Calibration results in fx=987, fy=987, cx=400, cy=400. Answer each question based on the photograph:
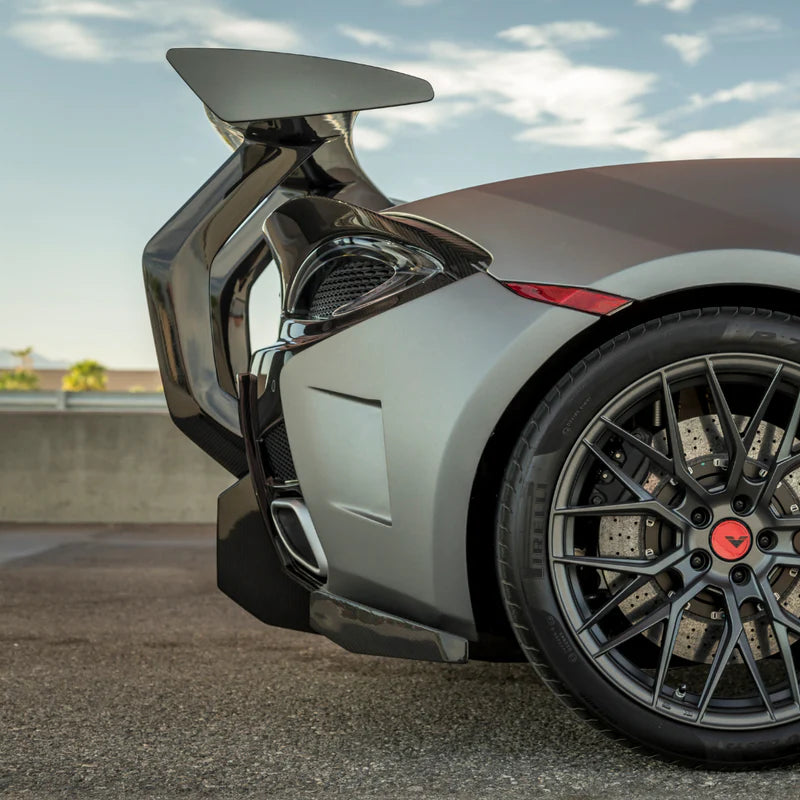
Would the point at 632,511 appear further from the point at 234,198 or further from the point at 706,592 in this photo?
the point at 234,198

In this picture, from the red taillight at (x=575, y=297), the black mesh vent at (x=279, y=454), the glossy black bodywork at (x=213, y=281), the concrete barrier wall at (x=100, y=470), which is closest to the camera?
the red taillight at (x=575, y=297)

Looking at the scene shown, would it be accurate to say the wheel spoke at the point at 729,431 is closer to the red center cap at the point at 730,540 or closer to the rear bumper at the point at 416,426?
the red center cap at the point at 730,540

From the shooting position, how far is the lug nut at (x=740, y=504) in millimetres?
1936

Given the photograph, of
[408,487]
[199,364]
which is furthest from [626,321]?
[199,364]

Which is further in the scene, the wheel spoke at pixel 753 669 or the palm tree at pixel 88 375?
the palm tree at pixel 88 375

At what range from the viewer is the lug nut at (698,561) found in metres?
1.93

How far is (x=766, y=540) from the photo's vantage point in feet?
6.39

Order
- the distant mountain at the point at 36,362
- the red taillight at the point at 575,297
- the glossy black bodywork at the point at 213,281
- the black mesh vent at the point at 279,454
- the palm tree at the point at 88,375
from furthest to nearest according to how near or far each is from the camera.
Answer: the distant mountain at the point at 36,362, the palm tree at the point at 88,375, the glossy black bodywork at the point at 213,281, the black mesh vent at the point at 279,454, the red taillight at the point at 575,297

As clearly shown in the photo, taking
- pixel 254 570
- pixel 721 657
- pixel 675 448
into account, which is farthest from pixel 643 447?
pixel 254 570

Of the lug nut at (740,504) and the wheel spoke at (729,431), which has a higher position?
the wheel spoke at (729,431)

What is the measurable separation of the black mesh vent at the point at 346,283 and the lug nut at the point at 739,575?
0.91 meters

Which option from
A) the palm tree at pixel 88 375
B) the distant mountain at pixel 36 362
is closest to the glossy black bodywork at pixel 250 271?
the palm tree at pixel 88 375

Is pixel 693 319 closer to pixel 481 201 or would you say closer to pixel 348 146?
pixel 481 201

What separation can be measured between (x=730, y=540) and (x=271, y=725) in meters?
1.14
